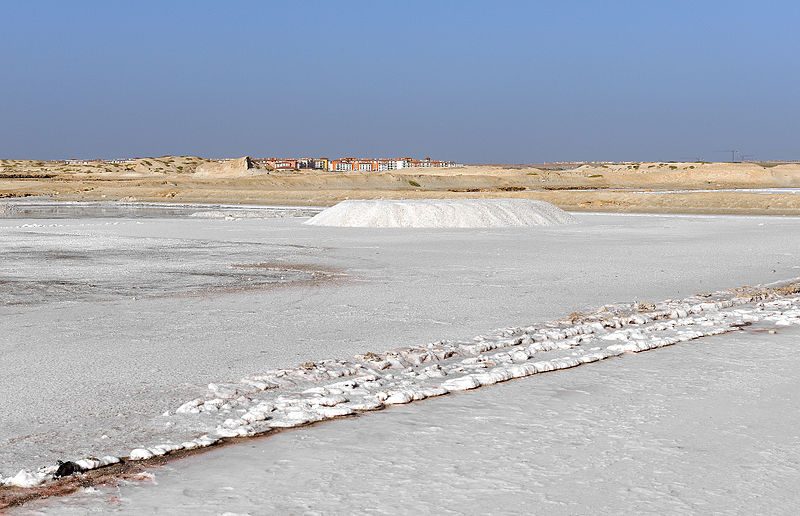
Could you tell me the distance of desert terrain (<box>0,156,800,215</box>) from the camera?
37812 mm

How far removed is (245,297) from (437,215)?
47.4 feet

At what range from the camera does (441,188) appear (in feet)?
232

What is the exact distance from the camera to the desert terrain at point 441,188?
1489 inches

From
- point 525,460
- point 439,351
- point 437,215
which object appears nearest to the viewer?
point 525,460

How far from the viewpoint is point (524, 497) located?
3.64 metres

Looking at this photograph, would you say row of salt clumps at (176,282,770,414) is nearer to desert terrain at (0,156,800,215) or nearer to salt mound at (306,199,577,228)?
salt mound at (306,199,577,228)

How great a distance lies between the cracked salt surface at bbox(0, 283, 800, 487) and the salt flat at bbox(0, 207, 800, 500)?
21 centimetres

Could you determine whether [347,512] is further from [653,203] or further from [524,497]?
[653,203]

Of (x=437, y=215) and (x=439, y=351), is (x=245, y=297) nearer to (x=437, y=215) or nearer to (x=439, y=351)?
(x=439, y=351)

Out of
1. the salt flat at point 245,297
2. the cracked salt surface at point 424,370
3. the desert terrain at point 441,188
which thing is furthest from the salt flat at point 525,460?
the desert terrain at point 441,188

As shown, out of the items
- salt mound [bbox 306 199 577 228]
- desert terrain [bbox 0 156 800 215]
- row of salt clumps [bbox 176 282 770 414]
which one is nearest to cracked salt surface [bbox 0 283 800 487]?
row of salt clumps [bbox 176 282 770 414]

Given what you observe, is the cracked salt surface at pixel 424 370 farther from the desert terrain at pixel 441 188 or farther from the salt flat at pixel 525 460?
the desert terrain at pixel 441 188

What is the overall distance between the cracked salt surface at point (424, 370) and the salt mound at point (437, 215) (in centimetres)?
1474

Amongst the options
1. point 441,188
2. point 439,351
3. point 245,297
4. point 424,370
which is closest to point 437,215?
point 245,297
